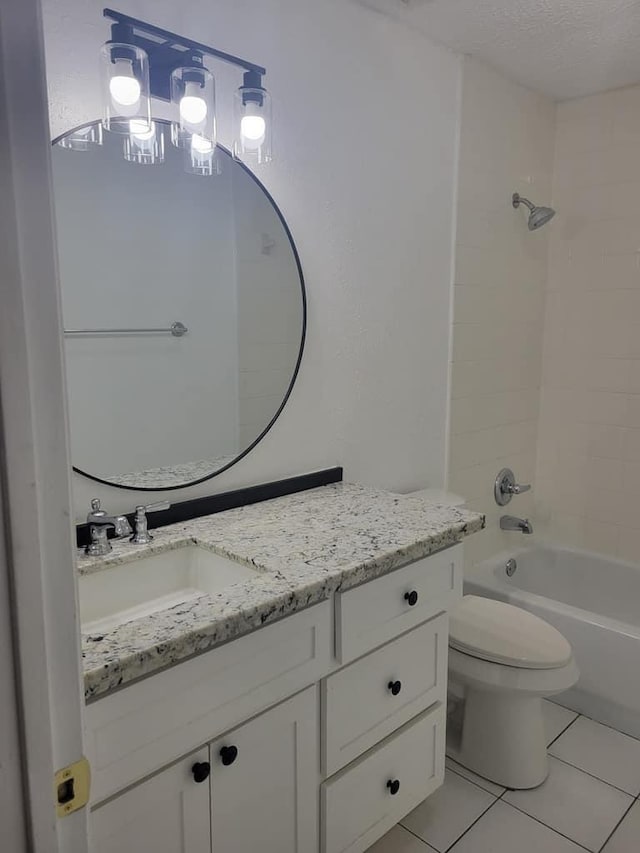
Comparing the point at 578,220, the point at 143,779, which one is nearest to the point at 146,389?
the point at 143,779

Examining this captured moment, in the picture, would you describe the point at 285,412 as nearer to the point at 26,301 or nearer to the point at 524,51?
the point at 26,301

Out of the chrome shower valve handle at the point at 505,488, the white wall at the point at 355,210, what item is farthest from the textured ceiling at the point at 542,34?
the chrome shower valve handle at the point at 505,488

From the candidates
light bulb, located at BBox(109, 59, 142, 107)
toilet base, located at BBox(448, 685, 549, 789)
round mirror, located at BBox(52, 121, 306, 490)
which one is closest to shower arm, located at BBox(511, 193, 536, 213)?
round mirror, located at BBox(52, 121, 306, 490)

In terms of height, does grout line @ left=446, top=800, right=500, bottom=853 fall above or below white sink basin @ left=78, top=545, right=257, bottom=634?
below

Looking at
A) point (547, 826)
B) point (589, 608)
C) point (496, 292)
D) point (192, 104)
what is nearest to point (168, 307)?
point (192, 104)

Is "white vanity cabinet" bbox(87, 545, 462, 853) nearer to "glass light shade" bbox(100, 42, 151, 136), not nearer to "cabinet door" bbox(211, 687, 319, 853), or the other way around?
"cabinet door" bbox(211, 687, 319, 853)

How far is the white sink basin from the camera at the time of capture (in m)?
1.35

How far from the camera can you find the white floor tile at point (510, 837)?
1.73 m

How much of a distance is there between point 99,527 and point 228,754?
553 millimetres

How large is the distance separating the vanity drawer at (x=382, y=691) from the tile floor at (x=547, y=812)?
43 centimetres

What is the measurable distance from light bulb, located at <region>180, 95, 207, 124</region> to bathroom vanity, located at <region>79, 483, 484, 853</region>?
991mm

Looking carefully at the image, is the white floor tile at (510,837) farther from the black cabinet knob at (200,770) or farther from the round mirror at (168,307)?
the round mirror at (168,307)

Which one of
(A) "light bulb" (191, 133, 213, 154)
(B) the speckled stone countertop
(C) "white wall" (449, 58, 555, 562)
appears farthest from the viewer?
(C) "white wall" (449, 58, 555, 562)

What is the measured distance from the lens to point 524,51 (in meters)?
2.27
